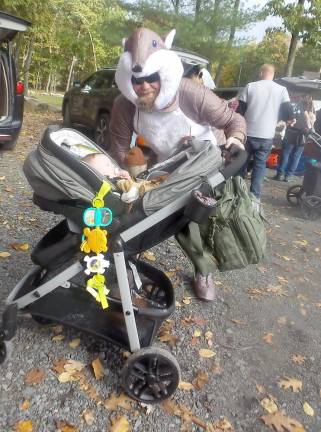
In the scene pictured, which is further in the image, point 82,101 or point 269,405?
point 82,101

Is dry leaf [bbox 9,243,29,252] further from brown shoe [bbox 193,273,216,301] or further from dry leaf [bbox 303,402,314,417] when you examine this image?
dry leaf [bbox 303,402,314,417]

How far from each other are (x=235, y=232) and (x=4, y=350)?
143 centimetres

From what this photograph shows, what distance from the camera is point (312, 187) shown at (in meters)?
5.83

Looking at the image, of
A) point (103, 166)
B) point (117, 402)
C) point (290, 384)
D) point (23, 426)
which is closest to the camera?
point (23, 426)

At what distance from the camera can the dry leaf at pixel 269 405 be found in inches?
94.7

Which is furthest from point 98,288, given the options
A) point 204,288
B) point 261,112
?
point 261,112

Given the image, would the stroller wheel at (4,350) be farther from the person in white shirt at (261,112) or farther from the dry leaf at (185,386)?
the person in white shirt at (261,112)

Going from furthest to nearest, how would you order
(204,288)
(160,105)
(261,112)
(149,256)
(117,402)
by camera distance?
(261,112) → (149,256) → (204,288) → (160,105) → (117,402)

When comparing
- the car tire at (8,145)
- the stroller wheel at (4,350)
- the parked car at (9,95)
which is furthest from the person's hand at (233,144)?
the car tire at (8,145)

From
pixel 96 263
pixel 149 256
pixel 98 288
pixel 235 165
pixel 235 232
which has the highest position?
pixel 235 165

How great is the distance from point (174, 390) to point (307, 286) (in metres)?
2.19

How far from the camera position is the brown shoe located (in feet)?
11.1

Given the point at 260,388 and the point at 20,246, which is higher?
the point at 20,246

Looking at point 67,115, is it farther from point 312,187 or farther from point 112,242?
point 112,242
